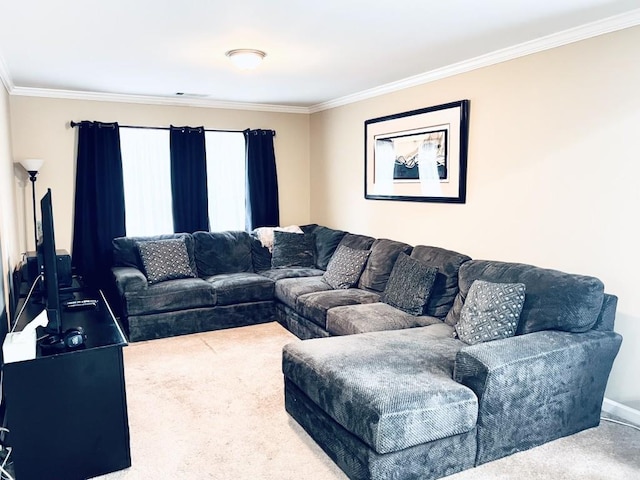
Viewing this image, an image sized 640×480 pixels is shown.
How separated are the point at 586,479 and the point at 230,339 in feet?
9.94

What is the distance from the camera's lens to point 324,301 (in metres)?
4.17

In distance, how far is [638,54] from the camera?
110 inches

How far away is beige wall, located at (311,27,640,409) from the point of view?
290cm

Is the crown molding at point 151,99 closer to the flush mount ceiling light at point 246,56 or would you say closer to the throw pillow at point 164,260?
the throw pillow at point 164,260

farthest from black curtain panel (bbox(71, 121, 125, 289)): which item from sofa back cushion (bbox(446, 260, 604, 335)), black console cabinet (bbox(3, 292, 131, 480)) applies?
sofa back cushion (bbox(446, 260, 604, 335))

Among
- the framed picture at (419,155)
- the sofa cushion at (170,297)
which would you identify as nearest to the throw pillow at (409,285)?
the framed picture at (419,155)

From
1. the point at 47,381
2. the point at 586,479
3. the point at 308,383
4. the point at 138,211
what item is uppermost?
the point at 138,211

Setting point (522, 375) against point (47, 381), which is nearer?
point (47, 381)

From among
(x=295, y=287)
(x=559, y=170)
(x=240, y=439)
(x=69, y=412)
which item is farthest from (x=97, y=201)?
(x=559, y=170)

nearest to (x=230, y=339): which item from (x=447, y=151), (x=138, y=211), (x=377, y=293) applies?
(x=377, y=293)

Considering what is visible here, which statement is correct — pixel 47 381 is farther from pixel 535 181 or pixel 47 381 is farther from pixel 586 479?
pixel 535 181

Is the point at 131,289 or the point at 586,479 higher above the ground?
the point at 131,289

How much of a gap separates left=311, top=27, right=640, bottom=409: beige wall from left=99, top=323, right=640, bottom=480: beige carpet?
0.67m

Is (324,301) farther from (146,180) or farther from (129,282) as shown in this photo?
(146,180)
